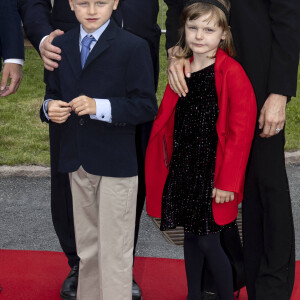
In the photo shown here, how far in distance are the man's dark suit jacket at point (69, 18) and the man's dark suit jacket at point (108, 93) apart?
30 centimetres

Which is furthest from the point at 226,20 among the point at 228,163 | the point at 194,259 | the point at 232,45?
the point at 194,259

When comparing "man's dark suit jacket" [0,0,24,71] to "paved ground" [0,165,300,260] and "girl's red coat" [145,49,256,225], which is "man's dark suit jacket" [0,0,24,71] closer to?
"girl's red coat" [145,49,256,225]

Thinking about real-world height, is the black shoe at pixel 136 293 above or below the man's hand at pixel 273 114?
below

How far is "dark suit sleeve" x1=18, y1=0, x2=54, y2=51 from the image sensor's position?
3.55 m

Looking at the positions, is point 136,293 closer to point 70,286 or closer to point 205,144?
point 70,286

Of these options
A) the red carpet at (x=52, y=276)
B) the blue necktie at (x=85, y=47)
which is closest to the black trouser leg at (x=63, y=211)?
the red carpet at (x=52, y=276)

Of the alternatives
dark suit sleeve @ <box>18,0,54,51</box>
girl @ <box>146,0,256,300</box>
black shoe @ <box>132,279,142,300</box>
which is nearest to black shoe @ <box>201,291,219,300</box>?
girl @ <box>146,0,256,300</box>

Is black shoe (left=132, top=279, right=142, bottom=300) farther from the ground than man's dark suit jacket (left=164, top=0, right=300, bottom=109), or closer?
closer

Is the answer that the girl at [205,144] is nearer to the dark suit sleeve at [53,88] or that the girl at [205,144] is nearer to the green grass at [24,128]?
the dark suit sleeve at [53,88]

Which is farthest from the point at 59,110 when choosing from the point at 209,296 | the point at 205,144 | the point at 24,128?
the point at 24,128

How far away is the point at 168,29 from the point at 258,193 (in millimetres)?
954

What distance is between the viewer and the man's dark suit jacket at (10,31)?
12.5ft

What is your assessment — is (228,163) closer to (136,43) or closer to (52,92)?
(136,43)

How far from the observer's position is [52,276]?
4.20 m
